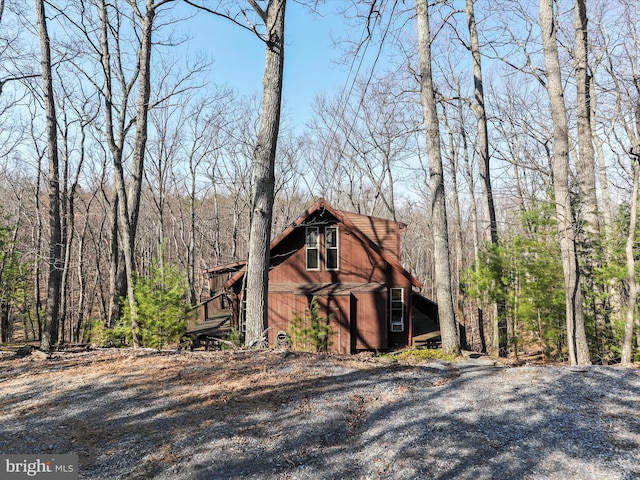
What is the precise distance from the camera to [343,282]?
618 inches

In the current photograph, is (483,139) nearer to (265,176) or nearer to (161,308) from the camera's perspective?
(265,176)

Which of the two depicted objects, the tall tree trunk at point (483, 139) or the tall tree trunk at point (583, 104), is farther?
the tall tree trunk at point (483, 139)

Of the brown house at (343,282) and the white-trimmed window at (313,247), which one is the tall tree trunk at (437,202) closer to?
the brown house at (343,282)

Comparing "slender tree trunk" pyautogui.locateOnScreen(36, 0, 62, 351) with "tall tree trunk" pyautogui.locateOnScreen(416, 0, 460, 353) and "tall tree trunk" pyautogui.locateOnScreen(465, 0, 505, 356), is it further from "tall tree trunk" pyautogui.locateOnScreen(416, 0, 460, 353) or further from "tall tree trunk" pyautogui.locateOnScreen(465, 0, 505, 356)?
"tall tree trunk" pyautogui.locateOnScreen(465, 0, 505, 356)

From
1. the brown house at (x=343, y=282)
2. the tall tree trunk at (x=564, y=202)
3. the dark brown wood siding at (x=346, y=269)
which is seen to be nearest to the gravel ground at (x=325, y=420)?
the tall tree trunk at (x=564, y=202)

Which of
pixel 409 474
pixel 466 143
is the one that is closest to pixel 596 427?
pixel 409 474

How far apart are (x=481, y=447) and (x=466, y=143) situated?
20767 millimetres

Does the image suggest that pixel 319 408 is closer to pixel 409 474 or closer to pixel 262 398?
pixel 262 398

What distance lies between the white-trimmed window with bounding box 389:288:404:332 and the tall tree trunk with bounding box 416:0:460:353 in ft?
18.3

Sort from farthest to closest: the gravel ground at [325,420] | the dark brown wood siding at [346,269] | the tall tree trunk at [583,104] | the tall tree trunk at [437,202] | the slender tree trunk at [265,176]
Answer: the dark brown wood siding at [346,269] → the tall tree trunk at [583,104] → the tall tree trunk at [437,202] → the slender tree trunk at [265,176] → the gravel ground at [325,420]

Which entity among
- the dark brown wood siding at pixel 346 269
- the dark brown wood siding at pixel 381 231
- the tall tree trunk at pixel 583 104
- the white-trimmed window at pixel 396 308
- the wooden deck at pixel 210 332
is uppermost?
the tall tree trunk at pixel 583 104

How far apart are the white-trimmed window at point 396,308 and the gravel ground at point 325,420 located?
959 centimetres

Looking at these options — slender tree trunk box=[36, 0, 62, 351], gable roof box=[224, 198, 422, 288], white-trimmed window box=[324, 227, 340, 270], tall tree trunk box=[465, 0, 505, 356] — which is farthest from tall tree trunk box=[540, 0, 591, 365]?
slender tree trunk box=[36, 0, 62, 351]

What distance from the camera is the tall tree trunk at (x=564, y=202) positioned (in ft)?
25.9
